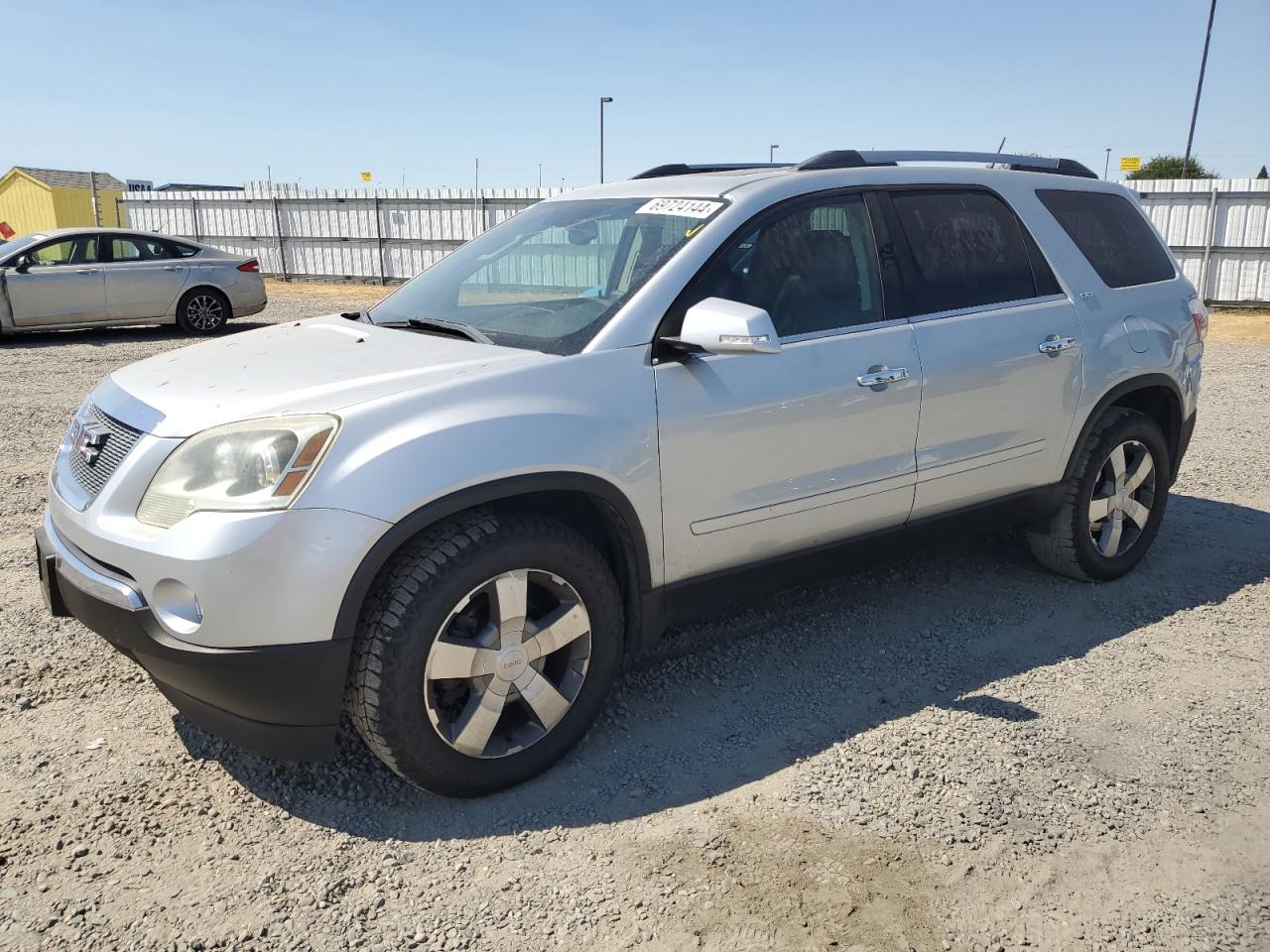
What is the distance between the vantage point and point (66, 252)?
13.5m

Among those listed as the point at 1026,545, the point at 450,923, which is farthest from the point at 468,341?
the point at 1026,545

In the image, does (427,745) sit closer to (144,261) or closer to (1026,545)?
(1026,545)

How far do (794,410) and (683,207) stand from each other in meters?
0.83

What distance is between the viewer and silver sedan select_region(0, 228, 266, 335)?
13250 millimetres

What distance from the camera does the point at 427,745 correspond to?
293cm

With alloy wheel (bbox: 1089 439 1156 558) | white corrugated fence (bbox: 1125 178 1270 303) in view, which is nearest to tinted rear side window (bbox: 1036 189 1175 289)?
alloy wheel (bbox: 1089 439 1156 558)

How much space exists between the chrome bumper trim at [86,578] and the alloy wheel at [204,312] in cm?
1230

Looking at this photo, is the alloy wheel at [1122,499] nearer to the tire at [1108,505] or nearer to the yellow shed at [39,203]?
the tire at [1108,505]

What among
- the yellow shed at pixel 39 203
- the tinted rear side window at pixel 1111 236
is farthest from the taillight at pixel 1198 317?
the yellow shed at pixel 39 203

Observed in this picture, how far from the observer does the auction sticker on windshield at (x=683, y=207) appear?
3.60 meters

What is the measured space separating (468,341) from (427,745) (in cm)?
132

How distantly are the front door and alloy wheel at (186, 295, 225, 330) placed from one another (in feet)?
42.0

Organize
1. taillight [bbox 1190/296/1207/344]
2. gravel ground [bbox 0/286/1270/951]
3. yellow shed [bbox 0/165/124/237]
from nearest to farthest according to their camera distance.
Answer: gravel ground [bbox 0/286/1270/951], taillight [bbox 1190/296/1207/344], yellow shed [bbox 0/165/124/237]

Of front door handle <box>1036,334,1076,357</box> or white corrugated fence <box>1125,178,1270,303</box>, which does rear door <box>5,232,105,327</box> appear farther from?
white corrugated fence <box>1125,178,1270,303</box>
